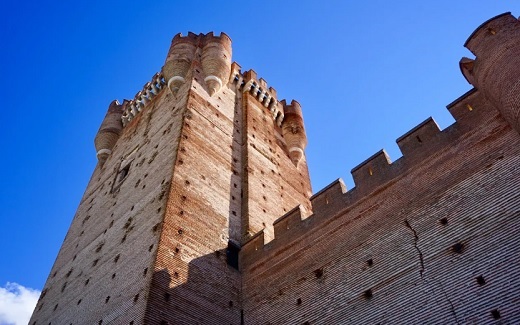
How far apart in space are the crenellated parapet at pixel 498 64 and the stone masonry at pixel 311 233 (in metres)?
0.02

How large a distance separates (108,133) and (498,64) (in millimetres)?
15004

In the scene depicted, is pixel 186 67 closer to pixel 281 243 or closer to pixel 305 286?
→ pixel 281 243

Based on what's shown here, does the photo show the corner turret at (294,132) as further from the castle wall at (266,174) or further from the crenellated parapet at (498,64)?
the crenellated parapet at (498,64)

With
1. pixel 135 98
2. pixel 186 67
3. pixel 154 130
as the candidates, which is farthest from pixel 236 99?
pixel 135 98

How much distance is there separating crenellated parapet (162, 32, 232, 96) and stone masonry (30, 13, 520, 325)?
4.21 ft

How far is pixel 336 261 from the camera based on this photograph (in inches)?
319

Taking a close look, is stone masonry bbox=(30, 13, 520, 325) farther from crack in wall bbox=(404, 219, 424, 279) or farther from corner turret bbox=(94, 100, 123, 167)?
corner turret bbox=(94, 100, 123, 167)

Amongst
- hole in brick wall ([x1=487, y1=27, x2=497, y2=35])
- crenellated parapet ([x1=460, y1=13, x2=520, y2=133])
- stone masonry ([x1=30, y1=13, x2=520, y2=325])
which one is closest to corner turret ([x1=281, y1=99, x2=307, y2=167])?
stone masonry ([x1=30, y1=13, x2=520, y2=325])

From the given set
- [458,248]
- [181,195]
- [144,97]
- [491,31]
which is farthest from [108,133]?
[458,248]

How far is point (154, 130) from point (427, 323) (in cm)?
1078

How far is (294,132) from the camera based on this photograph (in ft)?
56.6

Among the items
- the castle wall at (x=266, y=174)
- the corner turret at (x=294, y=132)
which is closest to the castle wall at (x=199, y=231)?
the castle wall at (x=266, y=174)

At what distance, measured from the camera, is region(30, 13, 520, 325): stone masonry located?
6.43m

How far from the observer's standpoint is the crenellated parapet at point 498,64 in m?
6.71
